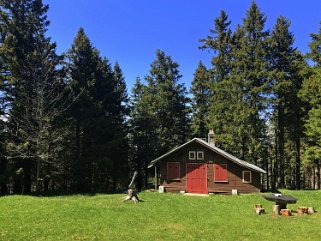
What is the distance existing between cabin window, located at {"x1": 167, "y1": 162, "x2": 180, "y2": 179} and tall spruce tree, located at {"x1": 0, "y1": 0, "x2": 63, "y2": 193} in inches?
402

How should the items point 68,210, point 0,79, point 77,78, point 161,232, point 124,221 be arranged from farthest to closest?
1. point 77,78
2. point 0,79
3. point 68,210
4. point 124,221
5. point 161,232

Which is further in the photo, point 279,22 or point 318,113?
point 279,22

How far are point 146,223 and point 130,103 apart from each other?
30779 mm

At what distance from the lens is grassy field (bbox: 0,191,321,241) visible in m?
11.2

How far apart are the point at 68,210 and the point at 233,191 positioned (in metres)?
14.9

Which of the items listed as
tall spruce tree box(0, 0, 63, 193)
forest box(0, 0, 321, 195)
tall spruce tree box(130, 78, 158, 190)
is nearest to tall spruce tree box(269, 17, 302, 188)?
forest box(0, 0, 321, 195)

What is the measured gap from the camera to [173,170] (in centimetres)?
2817

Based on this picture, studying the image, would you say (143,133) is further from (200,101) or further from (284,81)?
(284,81)

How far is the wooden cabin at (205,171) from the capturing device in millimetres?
26562

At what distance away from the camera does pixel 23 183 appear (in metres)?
26.2

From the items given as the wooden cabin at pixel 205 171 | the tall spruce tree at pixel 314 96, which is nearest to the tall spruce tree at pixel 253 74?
the tall spruce tree at pixel 314 96

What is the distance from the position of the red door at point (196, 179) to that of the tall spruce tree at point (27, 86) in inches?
462

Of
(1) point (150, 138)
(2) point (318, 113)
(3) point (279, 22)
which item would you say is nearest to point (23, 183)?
(1) point (150, 138)

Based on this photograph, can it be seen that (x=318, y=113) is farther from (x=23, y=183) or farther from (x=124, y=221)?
(x=23, y=183)
